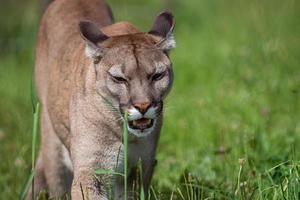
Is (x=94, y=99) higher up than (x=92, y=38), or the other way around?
(x=92, y=38)

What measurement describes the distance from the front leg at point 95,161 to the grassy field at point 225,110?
40 cm

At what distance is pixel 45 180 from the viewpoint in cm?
652

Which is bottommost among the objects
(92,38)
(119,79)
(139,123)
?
(139,123)

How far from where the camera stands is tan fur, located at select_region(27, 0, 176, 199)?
15.9 feet

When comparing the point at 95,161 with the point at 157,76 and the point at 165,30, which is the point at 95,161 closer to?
the point at 157,76

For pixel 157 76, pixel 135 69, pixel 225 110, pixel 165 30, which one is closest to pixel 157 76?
pixel 157 76

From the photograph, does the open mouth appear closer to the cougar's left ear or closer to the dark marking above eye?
the dark marking above eye

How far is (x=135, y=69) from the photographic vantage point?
4793mm

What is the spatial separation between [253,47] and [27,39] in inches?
205

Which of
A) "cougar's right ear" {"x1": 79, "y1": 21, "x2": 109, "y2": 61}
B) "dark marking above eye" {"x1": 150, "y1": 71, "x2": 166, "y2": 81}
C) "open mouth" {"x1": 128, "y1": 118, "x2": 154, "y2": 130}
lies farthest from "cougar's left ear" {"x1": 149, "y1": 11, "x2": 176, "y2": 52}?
"open mouth" {"x1": 128, "y1": 118, "x2": 154, "y2": 130}

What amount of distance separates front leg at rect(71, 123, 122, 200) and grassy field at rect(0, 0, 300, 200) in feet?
1.31

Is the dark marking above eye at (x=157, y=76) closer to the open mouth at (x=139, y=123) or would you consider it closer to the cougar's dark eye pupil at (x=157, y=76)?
the cougar's dark eye pupil at (x=157, y=76)

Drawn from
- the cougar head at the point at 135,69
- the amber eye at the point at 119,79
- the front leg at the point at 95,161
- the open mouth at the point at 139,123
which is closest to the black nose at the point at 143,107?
the cougar head at the point at 135,69

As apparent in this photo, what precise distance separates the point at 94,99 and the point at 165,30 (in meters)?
0.66
